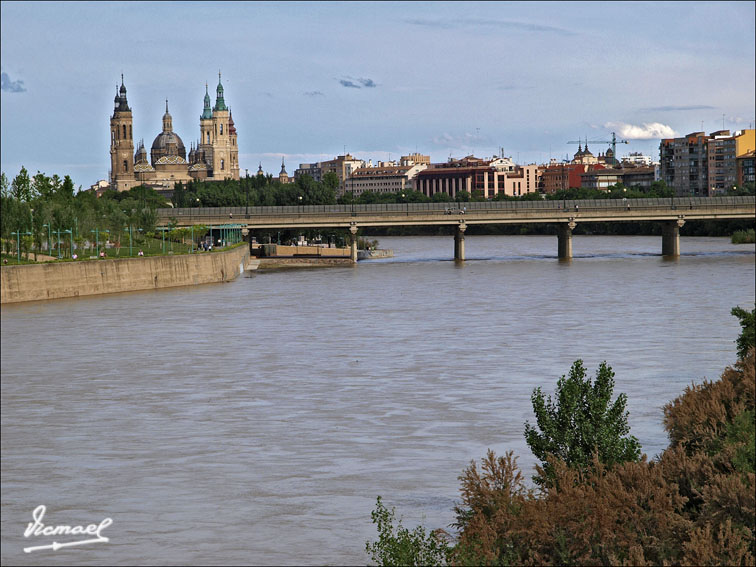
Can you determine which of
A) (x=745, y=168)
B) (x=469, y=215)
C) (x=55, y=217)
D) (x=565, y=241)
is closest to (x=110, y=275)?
(x=55, y=217)

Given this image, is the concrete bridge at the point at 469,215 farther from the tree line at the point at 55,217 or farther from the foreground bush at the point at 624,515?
the foreground bush at the point at 624,515

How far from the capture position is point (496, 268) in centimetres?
7006

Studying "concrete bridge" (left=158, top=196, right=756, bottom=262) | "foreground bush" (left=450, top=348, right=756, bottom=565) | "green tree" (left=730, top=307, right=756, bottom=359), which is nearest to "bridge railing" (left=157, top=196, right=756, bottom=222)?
"concrete bridge" (left=158, top=196, right=756, bottom=262)

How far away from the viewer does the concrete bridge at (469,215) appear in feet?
259

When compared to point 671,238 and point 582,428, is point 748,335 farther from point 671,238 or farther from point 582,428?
point 671,238

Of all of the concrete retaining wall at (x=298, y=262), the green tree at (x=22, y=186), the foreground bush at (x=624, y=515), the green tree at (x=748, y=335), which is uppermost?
the green tree at (x=22, y=186)

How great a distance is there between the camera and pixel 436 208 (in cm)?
8312

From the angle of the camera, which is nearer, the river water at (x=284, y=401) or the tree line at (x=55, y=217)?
the river water at (x=284, y=401)

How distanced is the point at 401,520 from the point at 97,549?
319 cm

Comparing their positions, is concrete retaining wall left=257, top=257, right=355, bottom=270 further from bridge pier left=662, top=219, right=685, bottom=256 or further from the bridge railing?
bridge pier left=662, top=219, right=685, bottom=256

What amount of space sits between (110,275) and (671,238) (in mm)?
47887

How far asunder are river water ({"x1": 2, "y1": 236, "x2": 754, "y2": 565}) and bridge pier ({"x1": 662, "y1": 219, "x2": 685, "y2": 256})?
3450cm

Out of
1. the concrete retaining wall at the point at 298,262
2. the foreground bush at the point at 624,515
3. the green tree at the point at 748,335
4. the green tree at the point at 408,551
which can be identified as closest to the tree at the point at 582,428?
the foreground bush at the point at 624,515

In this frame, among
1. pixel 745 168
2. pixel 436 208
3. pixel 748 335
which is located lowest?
pixel 748 335
